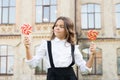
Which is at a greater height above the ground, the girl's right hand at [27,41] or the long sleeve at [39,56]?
A: the girl's right hand at [27,41]

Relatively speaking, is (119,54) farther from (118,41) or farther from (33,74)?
(33,74)

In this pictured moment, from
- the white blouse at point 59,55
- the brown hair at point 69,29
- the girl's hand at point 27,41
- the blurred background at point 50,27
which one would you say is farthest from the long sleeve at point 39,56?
the blurred background at point 50,27

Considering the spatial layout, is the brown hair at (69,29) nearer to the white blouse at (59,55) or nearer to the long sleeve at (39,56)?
the white blouse at (59,55)

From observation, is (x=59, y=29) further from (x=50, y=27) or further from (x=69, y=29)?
(x=50, y=27)

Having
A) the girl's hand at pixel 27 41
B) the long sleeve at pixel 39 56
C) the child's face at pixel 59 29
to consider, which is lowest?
the long sleeve at pixel 39 56

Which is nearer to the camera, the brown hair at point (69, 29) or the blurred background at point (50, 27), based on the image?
the brown hair at point (69, 29)

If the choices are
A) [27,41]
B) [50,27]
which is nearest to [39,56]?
[27,41]

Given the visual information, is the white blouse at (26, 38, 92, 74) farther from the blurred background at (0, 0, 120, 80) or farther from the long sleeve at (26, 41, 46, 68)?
the blurred background at (0, 0, 120, 80)

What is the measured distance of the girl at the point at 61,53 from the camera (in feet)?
12.8

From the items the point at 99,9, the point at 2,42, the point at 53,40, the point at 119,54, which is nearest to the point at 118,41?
the point at 119,54

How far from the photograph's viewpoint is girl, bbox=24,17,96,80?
12.8 ft

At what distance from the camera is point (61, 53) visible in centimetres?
400

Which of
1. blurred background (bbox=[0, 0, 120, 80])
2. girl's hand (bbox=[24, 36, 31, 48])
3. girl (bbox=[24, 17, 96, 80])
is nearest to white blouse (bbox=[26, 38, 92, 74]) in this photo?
girl (bbox=[24, 17, 96, 80])

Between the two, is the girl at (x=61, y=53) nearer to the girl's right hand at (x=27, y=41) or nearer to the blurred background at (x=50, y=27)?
the girl's right hand at (x=27, y=41)
